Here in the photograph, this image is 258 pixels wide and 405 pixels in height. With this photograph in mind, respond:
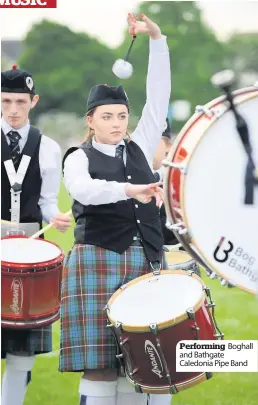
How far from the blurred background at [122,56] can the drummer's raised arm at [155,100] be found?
0.12 ft

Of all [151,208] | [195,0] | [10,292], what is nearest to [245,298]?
[151,208]

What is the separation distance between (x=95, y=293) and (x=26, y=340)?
480mm

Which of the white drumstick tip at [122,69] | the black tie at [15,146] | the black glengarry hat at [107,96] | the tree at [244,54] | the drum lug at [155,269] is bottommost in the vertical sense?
the drum lug at [155,269]

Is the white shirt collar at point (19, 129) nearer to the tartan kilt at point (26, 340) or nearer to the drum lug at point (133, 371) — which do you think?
the tartan kilt at point (26, 340)

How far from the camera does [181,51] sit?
12.1ft

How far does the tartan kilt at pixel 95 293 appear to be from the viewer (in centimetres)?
334

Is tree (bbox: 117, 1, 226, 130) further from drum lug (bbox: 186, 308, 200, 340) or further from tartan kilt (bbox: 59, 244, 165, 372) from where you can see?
drum lug (bbox: 186, 308, 200, 340)

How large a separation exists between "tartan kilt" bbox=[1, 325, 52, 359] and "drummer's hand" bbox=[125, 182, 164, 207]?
83cm

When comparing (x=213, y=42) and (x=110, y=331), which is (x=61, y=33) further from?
(x=110, y=331)

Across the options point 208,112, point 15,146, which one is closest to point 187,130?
point 208,112

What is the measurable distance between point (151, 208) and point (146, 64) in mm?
552

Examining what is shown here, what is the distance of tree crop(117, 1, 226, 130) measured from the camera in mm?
3461

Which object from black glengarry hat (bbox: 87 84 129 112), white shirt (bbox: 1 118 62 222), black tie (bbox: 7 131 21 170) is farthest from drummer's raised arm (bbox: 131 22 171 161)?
black tie (bbox: 7 131 21 170)

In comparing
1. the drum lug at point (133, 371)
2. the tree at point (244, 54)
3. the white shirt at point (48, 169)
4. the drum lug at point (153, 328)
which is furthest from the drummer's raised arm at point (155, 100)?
the drum lug at point (133, 371)
